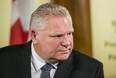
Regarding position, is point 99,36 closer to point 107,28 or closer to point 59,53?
point 107,28

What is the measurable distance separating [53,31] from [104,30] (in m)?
1.32

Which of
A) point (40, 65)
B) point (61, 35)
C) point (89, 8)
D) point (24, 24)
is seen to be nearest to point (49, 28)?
point (61, 35)

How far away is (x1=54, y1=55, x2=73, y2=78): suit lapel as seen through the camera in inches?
62.0

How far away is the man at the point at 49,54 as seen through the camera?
145cm

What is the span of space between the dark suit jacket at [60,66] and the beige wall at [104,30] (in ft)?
3.46

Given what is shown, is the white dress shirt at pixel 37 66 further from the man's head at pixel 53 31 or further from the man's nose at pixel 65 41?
the man's nose at pixel 65 41

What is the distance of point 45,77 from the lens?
1556 millimetres

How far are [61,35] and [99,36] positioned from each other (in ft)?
4.32

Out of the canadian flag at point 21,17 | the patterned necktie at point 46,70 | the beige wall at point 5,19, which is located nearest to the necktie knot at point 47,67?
the patterned necktie at point 46,70

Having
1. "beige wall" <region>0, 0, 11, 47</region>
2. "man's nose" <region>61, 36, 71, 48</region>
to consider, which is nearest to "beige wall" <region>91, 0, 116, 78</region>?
"beige wall" <region>0, 0, 11, 47</region>

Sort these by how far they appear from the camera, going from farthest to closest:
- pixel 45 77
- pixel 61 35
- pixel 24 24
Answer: pixel 24 24
pixel 45 77
pixel 61 35

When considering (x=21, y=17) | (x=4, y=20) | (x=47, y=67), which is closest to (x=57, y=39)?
(x=47, y=67)

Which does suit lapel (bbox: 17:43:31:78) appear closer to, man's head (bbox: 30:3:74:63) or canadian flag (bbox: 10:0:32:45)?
man's head (bbox: 30:3:74:63)

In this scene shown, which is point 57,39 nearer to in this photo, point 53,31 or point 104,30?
point 53,31
